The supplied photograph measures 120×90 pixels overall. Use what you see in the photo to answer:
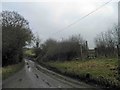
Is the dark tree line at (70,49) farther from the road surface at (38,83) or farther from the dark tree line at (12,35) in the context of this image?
the road surface at (38,83)

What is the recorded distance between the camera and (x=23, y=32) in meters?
66.4

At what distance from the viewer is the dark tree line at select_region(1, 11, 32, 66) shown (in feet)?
184

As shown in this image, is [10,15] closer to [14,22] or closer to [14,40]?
[14,22]

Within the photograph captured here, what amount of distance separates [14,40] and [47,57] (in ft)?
139

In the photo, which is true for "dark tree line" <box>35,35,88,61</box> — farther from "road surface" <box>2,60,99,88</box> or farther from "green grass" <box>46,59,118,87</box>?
"road surface" <box>2,60,99,88</box>

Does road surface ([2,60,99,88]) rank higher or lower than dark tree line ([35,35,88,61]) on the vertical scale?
lower

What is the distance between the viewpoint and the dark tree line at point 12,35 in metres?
56.1

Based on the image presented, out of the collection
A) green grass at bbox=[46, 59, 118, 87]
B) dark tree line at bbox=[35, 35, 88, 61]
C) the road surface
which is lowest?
the road surface

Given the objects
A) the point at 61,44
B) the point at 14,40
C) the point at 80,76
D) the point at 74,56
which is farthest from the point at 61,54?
the point at 80,76

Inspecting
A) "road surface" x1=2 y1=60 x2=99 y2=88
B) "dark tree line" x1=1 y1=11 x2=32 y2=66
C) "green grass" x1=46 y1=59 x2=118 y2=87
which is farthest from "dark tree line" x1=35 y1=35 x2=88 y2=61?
"road surface" x1=2 y1=60 x2=99 y2=88

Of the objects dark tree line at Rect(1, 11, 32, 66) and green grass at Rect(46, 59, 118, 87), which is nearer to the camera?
green grass at Rect(46, 59, 118, 87)

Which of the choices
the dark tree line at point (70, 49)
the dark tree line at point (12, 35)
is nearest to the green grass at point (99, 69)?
the dark tree line at point (12, 35)

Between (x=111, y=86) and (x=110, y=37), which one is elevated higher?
(x=110, y=37)

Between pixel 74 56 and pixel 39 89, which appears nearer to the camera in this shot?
pixel 39 89
